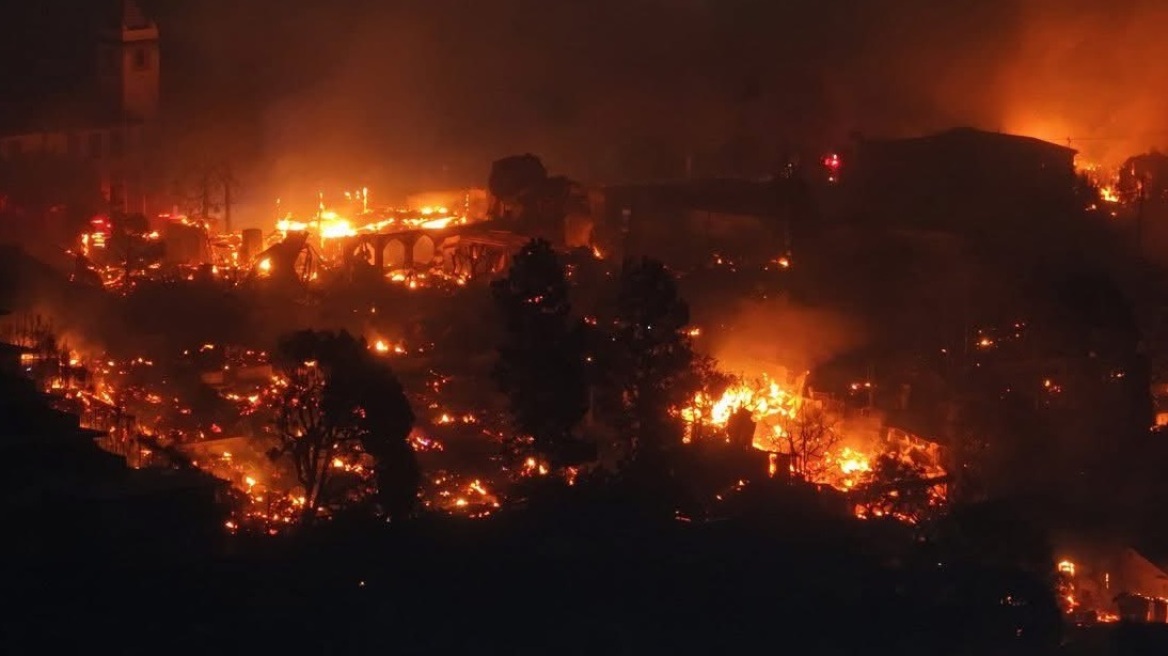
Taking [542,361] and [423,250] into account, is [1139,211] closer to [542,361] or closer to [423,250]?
[423,250]

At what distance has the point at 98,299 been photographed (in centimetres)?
1419

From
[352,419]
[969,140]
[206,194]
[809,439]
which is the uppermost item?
[969,140]

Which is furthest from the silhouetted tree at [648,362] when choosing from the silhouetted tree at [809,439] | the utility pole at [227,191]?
the utility pole at [227,191]

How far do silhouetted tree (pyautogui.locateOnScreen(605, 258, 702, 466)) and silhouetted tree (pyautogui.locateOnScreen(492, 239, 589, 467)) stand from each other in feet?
1.53

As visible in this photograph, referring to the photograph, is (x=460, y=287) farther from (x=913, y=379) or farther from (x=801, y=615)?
(x=801, y=615)

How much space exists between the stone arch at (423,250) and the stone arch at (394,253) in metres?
0.16

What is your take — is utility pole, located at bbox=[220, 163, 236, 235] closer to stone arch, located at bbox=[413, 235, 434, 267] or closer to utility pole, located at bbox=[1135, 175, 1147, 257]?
stone arch, located at bbox=[413, 235, 434, 267]

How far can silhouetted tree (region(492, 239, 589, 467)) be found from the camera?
413 inches

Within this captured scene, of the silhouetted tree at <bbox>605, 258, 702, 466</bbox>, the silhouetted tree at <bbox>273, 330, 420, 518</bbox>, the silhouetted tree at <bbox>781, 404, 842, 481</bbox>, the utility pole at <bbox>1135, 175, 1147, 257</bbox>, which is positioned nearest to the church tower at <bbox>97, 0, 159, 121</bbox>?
the silhouetted tree at <bbox>781, 404, 842, 481</bbox>

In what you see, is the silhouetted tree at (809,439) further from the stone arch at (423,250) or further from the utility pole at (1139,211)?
the utility pole at (1139,211)

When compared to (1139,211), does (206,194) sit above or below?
above

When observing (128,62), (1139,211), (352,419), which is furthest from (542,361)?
(128,62)

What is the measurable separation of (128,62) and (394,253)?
5.20m

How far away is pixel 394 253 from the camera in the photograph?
1753cm
